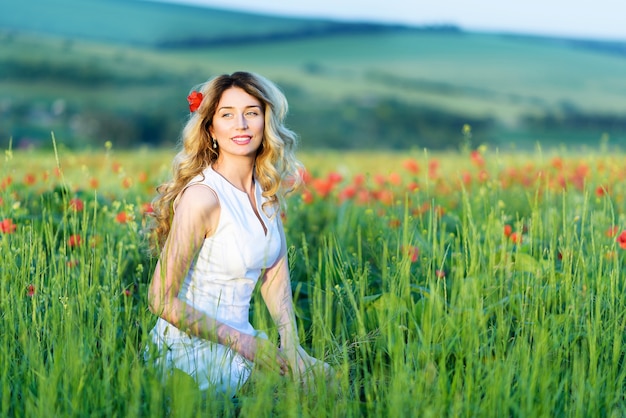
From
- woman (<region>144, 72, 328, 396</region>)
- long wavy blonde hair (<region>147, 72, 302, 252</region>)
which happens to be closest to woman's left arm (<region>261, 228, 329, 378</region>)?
woman (<region>144, 72, 328, 396</region>)

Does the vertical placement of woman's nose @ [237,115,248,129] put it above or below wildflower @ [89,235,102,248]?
above

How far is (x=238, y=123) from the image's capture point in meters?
3.11

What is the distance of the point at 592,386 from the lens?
265 centimetres

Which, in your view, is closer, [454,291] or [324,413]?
[324,413]

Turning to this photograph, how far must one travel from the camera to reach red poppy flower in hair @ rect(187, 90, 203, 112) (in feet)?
10.4

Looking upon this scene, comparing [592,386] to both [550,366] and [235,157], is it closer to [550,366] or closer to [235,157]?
[550,366]

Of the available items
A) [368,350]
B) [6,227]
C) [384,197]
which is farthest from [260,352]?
[384,197]

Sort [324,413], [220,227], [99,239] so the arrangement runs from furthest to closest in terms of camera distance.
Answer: [99,239] → [220,227] → [324,413]

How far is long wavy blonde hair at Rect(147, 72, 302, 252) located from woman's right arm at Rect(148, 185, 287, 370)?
24cm

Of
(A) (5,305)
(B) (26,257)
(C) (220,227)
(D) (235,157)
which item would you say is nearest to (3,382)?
(A) (5,305)

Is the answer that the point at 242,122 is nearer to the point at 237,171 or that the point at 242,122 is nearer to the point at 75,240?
the point at 237,171

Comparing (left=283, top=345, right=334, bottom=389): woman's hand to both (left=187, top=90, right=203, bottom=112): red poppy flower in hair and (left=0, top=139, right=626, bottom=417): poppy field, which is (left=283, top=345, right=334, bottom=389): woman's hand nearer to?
(left=0, top=139, right=626, bottom=417): poppy field

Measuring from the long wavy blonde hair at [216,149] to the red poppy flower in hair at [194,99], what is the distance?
0.08 feet

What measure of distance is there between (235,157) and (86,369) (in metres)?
1.00
